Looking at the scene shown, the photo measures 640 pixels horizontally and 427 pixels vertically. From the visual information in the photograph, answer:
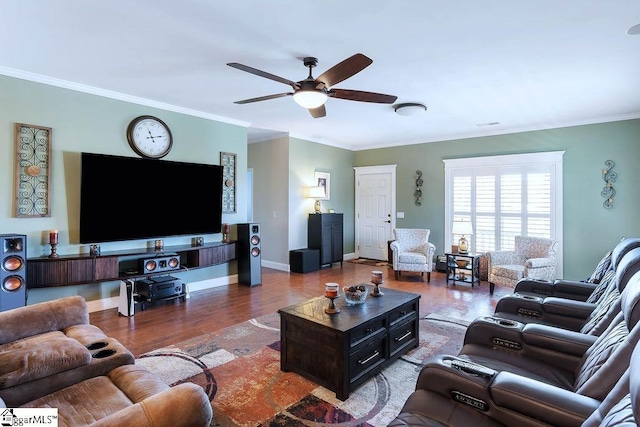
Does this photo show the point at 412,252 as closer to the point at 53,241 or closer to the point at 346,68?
the point at 346,68

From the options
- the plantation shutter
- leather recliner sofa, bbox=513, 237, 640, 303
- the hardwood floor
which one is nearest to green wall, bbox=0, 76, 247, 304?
the hardwood floor

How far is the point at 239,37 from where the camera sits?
2.73 meters

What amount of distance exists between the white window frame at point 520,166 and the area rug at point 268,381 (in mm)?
3318

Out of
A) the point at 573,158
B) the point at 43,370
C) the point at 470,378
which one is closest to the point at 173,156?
the point at 43,370

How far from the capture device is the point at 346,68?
2559mm

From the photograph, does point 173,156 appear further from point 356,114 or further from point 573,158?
point 573,158

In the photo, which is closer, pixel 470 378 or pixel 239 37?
pixel 470 378

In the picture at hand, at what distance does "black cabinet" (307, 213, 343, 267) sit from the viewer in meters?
6.66

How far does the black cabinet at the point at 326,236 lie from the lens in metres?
6.66

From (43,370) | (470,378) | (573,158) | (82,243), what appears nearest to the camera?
(470,378)

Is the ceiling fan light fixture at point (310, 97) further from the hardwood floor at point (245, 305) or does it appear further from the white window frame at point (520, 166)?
the white window frame at point (520, 166)

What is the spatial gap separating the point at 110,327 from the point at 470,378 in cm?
361

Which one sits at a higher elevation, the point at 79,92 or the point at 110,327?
the point at 79,92

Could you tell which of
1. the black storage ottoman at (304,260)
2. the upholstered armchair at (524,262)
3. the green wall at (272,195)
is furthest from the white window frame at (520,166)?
the green wall at (272,195)
